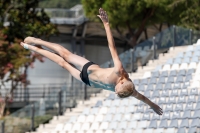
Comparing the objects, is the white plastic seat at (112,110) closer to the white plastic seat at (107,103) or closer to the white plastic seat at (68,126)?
the white plastic seat at (107,103)

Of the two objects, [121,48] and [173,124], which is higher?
[121,48]

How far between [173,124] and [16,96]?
37.1 feet

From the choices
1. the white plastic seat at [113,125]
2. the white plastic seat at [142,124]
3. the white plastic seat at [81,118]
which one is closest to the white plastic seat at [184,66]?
the white plastic seat at [142,124]

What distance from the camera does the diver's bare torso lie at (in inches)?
410

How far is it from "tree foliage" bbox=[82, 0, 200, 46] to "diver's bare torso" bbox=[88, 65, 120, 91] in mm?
17262

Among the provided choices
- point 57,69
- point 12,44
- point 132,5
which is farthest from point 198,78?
point 57,69

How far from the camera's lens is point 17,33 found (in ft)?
81.0

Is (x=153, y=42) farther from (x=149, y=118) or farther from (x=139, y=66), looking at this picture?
(x=149, y=118)

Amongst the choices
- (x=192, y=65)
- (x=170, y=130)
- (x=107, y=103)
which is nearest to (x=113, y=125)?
(x=107, y=103)

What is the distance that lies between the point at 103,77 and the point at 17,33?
47.5 ft

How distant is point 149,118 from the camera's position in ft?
56.2

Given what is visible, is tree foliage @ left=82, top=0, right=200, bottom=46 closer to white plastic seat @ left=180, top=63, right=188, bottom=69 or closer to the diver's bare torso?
white plastic seat @ left=180, top=63, right=188, bottom=69

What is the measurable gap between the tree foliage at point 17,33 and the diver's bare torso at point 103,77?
40.4 feet

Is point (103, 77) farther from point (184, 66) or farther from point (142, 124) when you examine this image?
point (184, 66)
